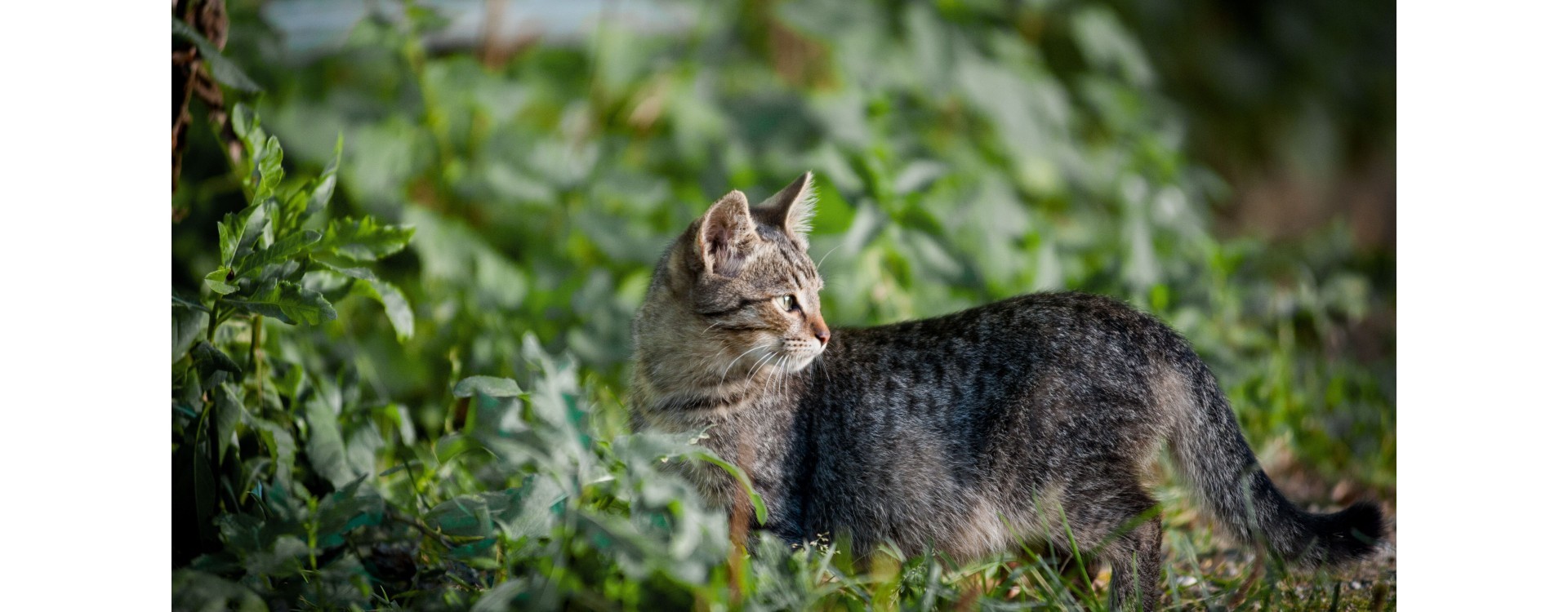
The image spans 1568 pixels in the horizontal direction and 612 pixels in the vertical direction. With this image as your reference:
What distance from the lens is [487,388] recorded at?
7.06ft

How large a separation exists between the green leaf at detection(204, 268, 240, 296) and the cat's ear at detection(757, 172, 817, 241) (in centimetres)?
122

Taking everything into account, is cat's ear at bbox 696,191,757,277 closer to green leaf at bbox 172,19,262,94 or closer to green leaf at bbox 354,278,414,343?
green leaf at bbox 354,278,414,343

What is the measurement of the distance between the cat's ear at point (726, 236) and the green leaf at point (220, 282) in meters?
1.00

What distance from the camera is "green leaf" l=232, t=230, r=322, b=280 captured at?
2367 millimetres

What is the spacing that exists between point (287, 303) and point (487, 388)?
1.68 feet

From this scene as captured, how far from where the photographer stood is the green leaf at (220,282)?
2307mm

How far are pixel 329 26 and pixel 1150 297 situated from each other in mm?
3135

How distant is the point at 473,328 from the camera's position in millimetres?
3891

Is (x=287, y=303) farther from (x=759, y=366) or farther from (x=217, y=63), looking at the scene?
(x=759, y=366)

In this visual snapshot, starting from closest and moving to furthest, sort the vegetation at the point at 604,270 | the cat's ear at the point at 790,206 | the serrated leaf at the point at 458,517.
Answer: the vegetation at the point at 604,270 → the serrated leaf at the point at 458,517 → the cat's ear at the point at 790,206

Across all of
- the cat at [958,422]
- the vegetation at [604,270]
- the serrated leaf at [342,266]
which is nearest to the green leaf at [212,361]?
the vegetation at [604,270]

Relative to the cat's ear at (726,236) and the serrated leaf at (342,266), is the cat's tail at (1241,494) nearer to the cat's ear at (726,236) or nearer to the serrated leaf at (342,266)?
the cat's ear at (726,236)

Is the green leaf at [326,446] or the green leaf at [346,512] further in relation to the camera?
the green leaf at [326,446]

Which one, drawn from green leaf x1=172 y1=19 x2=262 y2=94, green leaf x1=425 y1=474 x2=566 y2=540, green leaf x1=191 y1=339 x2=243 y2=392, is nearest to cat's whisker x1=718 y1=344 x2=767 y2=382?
green leaf x1=425 y1=474 x2=566 y2=540
